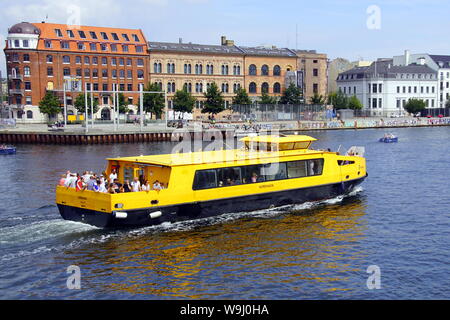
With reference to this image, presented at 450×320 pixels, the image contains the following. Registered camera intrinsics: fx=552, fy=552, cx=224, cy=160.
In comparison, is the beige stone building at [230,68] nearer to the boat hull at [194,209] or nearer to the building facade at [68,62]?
the building facade at [68,62]

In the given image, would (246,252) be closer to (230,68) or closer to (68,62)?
(68,62)

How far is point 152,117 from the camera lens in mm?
105875

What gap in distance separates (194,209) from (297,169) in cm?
727

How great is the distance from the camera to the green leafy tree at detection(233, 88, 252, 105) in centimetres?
10843

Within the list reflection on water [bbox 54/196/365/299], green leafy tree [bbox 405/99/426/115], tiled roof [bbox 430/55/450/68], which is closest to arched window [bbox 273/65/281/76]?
green leafy tree [bbox 405/99/426/115]

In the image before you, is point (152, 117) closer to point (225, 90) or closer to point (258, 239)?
point (225, 90)

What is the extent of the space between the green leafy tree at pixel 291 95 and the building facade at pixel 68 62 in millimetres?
28781

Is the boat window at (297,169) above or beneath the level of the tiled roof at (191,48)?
beneath

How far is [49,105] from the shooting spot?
9306 centimetres

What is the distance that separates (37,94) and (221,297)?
282ft

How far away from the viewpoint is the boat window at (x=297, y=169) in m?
31.6

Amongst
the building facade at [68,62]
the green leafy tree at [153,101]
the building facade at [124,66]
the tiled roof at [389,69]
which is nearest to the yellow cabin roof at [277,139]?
the building facade at [124,66]

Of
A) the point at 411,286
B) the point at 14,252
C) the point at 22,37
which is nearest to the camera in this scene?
the point at 411,286
